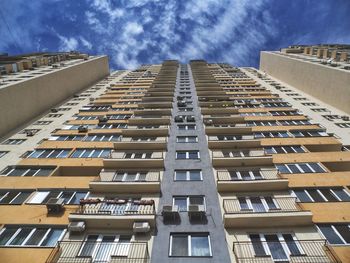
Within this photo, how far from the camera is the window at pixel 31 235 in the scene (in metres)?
15.1

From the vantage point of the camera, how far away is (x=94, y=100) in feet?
143

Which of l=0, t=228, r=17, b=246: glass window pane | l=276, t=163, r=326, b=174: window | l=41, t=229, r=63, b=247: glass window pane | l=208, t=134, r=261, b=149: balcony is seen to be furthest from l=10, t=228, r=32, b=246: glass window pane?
l=276, t=163, r=326, b=174: window

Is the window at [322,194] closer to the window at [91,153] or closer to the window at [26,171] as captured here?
the window at [91,153]

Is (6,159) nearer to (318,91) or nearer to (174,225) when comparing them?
(174,225)

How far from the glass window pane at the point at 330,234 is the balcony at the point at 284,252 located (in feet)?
2.88

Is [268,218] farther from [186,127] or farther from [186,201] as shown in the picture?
[186,127]

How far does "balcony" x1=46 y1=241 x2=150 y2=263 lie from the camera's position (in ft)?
43.9

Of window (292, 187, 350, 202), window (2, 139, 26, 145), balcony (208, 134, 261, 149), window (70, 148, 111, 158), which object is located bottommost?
window (292, 187, 350, 202)

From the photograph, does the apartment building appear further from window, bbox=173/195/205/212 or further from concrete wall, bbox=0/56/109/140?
concrete wall, bbox=0/56/109/140

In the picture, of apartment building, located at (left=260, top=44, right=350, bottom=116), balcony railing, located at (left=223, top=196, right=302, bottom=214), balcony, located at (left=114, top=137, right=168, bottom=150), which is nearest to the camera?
balcony railing, located at (left=223, top=196, right=302, bottom=214)

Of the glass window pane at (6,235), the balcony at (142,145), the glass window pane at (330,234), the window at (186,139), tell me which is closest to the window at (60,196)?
the glass window pane at (6,235)

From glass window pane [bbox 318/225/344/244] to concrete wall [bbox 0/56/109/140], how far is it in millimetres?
31764

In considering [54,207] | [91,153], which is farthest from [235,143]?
[54,207]

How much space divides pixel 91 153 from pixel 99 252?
12.9m
